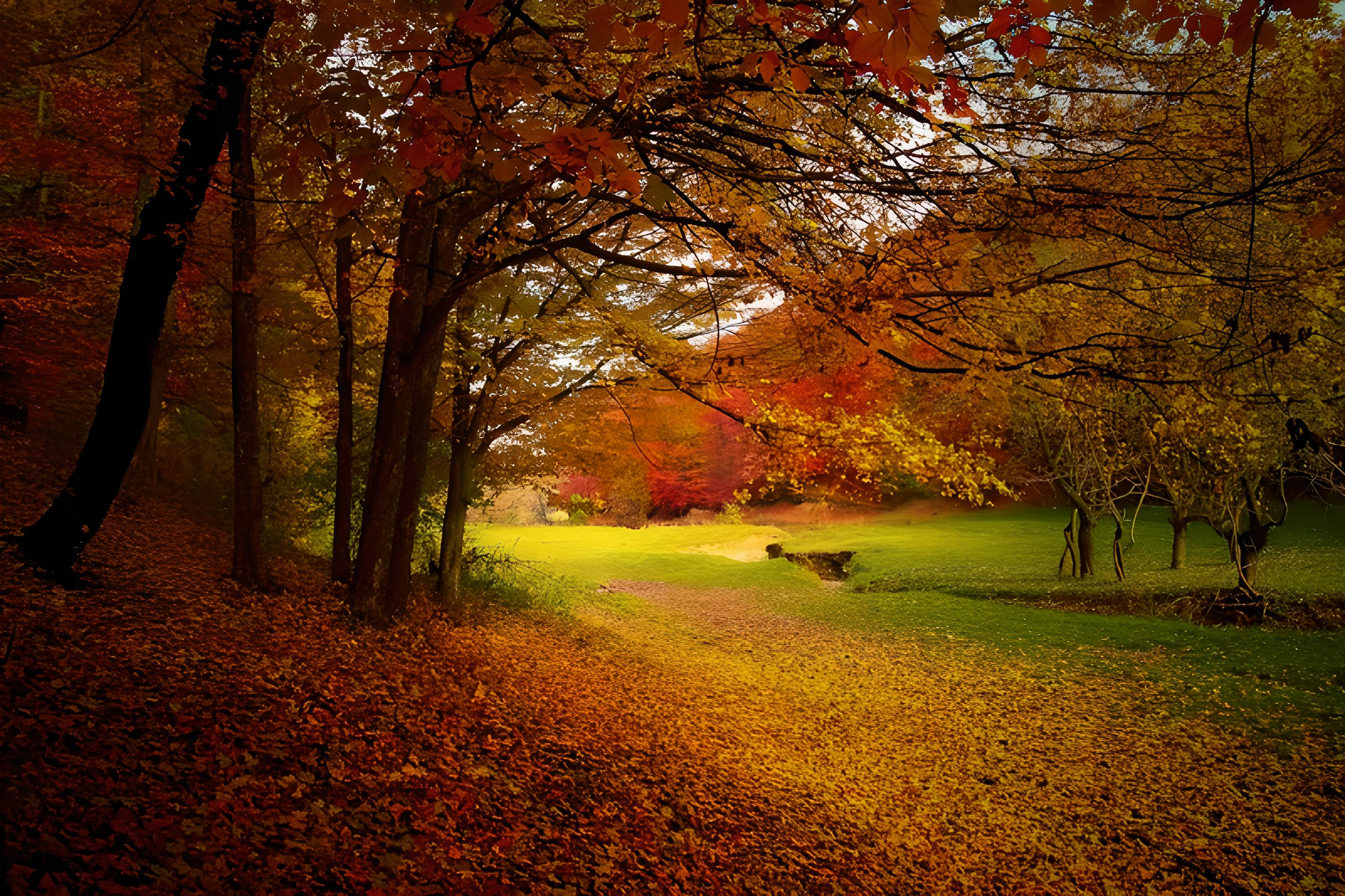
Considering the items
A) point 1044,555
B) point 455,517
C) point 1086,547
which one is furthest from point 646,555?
point 455,517

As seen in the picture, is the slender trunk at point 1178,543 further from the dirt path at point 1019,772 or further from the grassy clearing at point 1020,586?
the dirt path at point 1019,772

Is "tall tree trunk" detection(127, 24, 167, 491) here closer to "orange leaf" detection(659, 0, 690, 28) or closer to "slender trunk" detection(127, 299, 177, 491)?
"slender trunk" detection(127, 299, 177, 491)

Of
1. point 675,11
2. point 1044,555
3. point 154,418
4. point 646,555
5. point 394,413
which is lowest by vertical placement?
point 646,555

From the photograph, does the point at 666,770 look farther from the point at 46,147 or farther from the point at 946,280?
the point at 46,147

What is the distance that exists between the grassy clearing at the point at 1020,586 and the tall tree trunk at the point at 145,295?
11051 millimetres

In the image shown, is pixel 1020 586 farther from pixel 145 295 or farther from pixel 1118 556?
pixel 145 295

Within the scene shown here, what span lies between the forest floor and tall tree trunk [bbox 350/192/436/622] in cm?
70

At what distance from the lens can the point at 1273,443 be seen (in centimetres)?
1145

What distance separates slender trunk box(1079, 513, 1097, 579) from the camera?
1725 cm

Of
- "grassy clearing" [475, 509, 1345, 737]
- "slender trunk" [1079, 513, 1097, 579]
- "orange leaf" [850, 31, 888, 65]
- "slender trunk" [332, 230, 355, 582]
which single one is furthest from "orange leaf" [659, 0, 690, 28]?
"slender trunk" [1079, 513, 1097, 579]

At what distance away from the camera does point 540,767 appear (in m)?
5.28

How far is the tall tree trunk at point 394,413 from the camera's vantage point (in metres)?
7.75

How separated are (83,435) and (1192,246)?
16.6 m

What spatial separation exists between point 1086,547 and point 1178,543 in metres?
2.03
